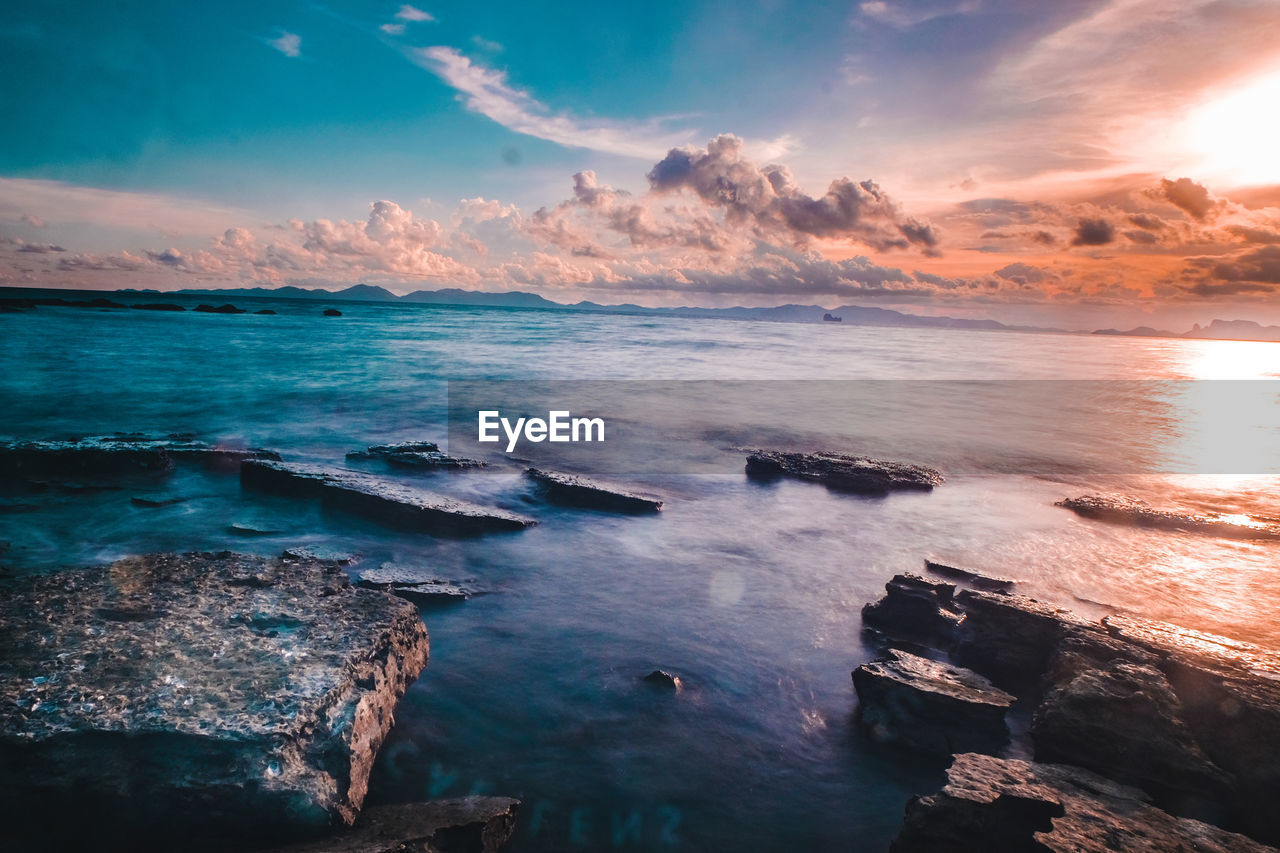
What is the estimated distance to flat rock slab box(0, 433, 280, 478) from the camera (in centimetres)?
1064

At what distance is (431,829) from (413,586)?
4.02 metres

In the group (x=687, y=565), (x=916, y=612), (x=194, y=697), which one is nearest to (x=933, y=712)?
(x=916, y=612)

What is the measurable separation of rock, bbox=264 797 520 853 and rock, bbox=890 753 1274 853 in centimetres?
272

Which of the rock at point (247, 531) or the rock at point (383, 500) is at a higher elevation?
the rock at point (383, 500)

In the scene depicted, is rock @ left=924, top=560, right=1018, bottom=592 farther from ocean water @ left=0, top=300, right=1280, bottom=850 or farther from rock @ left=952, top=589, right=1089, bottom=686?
rock @ left=952, top=589, right=1089, bottom=686

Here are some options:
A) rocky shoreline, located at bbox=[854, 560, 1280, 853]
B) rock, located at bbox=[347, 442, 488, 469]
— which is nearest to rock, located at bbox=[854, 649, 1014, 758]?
rocky shoreline, located at bbox=[854, 560, 1280, 853]

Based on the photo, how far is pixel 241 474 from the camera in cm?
1115

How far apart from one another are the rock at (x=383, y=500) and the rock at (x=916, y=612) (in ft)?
18.3

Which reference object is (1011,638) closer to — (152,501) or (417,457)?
(417,457)

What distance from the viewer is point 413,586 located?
7.36 metres

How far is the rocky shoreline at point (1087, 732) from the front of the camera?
3.84 meters

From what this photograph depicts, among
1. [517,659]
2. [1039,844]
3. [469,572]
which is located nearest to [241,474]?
[469,572]

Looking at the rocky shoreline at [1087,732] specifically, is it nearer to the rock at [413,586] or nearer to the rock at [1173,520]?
the rock at [413,586]

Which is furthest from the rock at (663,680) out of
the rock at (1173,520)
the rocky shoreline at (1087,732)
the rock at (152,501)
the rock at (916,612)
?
the rock at (1173,520)
